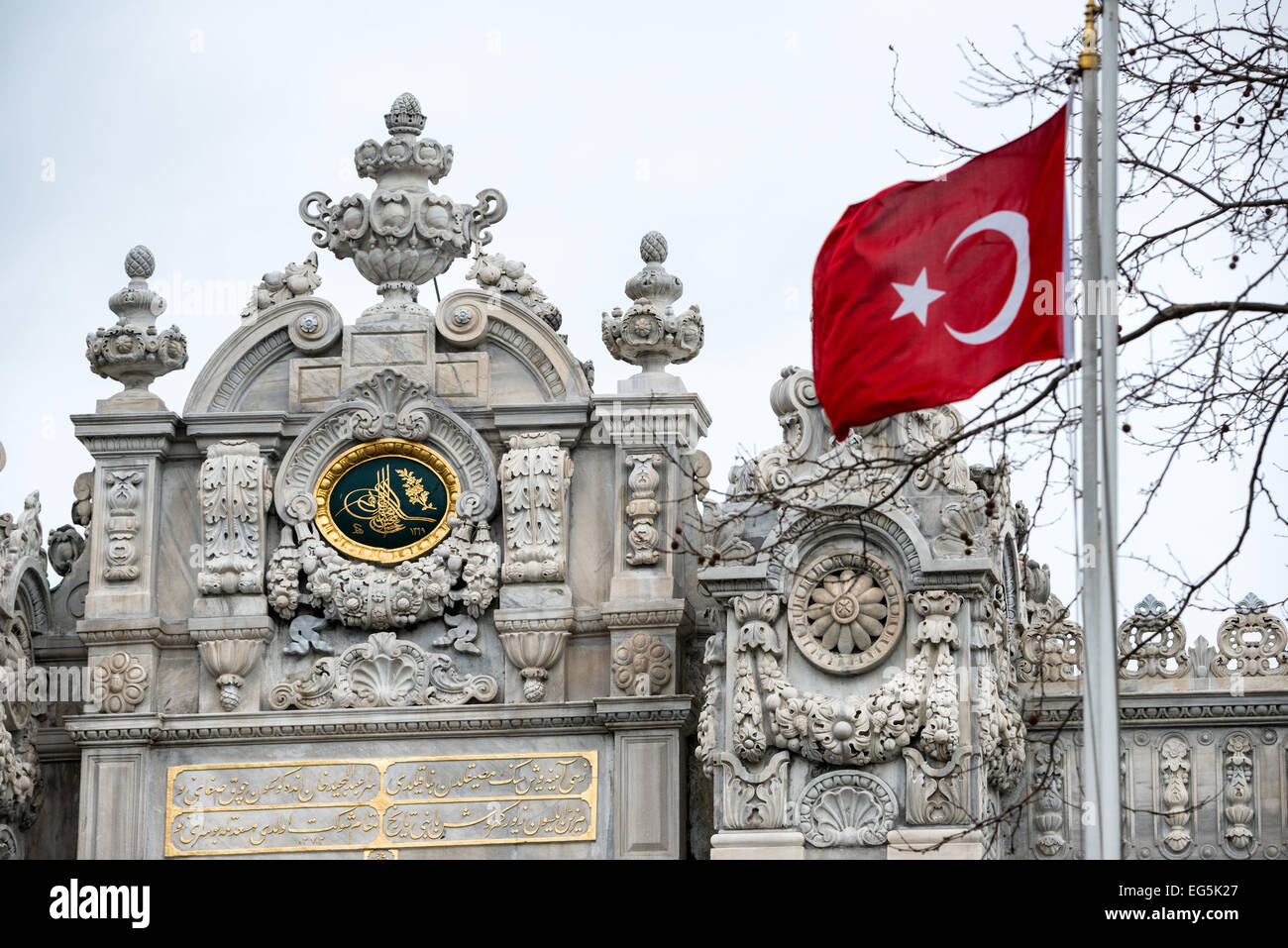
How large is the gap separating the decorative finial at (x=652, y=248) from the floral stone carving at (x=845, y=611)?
3.24 m

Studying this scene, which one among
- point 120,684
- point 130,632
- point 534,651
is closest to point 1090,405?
point 534,651

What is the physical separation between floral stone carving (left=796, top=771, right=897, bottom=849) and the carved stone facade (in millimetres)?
26

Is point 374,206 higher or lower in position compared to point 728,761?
higher

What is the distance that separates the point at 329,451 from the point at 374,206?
2.07 m

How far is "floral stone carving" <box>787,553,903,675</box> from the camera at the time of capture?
2569cm

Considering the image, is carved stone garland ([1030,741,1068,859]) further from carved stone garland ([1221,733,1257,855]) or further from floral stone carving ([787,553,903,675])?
floral stone carving ([787,553,903,675])

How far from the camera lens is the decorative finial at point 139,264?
93.7 feet

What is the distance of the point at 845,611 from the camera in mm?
25766

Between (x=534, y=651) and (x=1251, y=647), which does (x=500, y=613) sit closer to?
(x=534, y=651)

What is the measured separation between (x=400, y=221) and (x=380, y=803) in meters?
4.80

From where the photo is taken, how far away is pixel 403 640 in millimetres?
27531

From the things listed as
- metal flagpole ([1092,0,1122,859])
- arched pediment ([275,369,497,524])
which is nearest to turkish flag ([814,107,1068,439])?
metal flagpole ([1092,0,1122,859])
